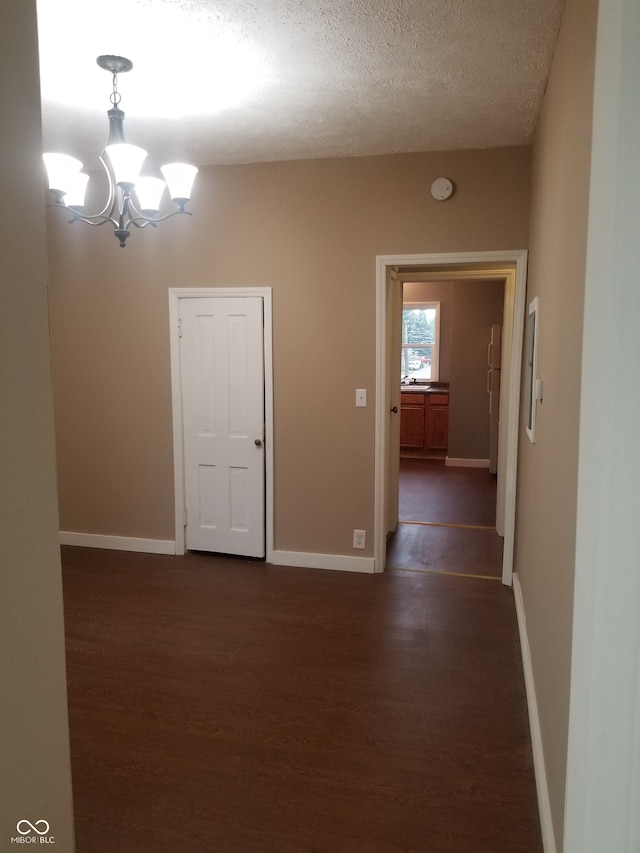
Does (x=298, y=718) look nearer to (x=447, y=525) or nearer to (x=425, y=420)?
(x=447, y=525)

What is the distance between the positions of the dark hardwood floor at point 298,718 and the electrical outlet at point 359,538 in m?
0.29

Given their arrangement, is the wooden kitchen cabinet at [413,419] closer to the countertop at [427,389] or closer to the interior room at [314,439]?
the countertop at [427,389]

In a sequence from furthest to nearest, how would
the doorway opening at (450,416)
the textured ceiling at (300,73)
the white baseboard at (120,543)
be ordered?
the doorway opening at (450,416)
the white baseboard at (120,543)
the textured ceiling at (300,73)

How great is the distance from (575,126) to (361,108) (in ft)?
5.53

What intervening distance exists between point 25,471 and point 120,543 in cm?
387

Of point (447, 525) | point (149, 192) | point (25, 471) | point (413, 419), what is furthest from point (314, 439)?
point (413, 419)

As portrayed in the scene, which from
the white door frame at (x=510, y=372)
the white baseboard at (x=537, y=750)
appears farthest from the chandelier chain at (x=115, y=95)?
the white baseboard at (x=537, y=750)

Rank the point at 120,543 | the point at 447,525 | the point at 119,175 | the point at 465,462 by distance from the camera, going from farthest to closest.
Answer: the point at 465,462
the point at 447,525
the point at 120,543
the point at 119,175

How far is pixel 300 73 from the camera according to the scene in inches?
Answer: 106

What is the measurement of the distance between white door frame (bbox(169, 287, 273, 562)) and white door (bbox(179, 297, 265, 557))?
1.3 inches

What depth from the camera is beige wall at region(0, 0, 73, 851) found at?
0.94m

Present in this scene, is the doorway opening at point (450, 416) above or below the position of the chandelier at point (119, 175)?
below

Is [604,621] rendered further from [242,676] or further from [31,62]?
[242,676]

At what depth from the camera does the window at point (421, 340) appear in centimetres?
881
